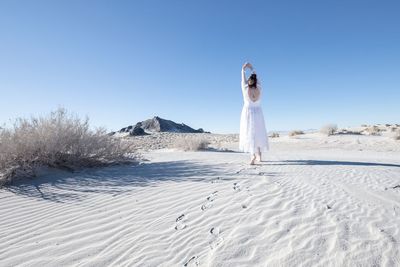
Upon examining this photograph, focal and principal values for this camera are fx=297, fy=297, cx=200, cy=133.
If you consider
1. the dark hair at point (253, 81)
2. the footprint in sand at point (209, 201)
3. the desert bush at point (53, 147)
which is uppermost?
the dark hair at point (253, 81)

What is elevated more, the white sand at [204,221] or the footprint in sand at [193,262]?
the white sand at [204,221]

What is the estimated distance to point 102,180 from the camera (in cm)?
578

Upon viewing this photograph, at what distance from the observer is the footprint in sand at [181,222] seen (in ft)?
10.8

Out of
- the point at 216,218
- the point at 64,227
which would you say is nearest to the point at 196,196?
the point at 216,218

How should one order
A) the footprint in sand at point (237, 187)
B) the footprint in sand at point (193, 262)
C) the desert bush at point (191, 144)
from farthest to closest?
the desert bush at point (191, 144)
the footprint in sand at point (237, 187)
the footprint in sand at point (193, 262)

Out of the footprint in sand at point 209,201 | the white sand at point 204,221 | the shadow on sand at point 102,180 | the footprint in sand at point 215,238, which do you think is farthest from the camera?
the shadow on sand at point 102,180

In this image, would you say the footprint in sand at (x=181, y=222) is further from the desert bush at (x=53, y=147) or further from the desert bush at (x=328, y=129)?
the desert bush at (x=328, y=129)

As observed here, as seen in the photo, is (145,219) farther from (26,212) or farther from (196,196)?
(26,212)

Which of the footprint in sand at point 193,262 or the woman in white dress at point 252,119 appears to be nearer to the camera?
the footprint in sand at point 193,262

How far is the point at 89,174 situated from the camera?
631cm

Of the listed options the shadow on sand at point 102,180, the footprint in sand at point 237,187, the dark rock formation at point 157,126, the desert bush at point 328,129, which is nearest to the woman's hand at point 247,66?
the shadow on sand at point 102,180

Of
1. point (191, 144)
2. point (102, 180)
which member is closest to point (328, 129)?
point (191, 144)

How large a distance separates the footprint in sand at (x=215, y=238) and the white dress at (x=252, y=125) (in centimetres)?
427

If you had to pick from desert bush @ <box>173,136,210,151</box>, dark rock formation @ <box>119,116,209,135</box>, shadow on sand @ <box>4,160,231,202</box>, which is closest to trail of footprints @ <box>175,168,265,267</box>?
shadow on sand @ <box>4,160,231,202</box>
